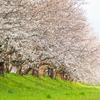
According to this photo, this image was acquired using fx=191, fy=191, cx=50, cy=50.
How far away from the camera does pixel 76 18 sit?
70.8 ft

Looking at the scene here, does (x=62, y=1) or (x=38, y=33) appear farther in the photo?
(x=62, y=1)

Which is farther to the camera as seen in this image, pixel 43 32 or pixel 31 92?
pixel 43 32

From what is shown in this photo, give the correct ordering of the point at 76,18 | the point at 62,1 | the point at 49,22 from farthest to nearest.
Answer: the point at 76,18 → the point at 62,1 → the point at 49,22

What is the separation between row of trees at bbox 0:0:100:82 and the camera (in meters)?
13.2

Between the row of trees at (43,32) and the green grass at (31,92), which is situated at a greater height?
the row of trees at (43,32)

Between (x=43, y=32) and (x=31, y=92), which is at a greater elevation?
(x=43, y=32)

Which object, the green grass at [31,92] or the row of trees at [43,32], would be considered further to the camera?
the row of trees at [43,32]

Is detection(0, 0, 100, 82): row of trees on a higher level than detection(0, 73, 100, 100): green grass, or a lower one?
higher

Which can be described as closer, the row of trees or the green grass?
the green grass

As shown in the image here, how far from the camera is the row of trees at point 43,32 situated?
43.4 feet

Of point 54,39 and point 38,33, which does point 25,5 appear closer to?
point 38,33

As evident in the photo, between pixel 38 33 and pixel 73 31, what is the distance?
555 cm

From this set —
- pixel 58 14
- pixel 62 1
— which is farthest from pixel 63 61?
pixel 62 1

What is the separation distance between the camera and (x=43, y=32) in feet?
53.1
